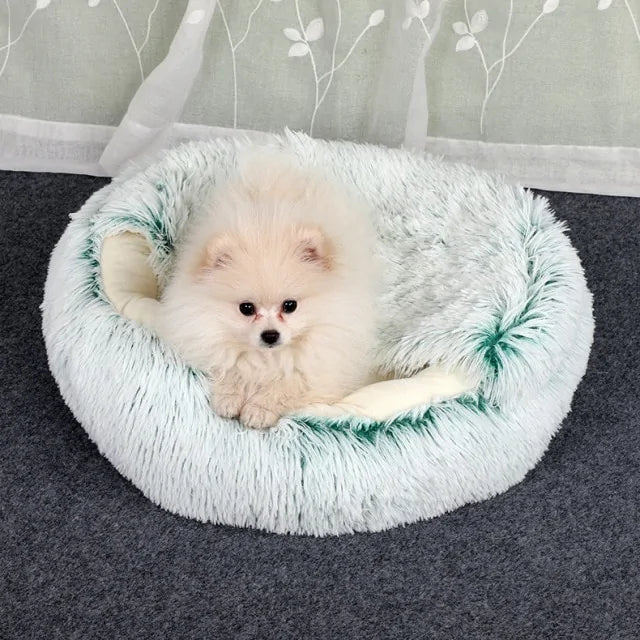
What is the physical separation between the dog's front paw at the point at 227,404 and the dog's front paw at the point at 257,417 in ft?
0.05

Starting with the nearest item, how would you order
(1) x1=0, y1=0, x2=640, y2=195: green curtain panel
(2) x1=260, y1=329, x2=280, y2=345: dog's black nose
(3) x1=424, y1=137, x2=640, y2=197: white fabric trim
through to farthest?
1. (2) x1=260, y1=329, x2=280, y2=345: dog's black nose
2. (1) x1=0, y1=0, x2=640, y2=195: green curtain panel
3. (3) x1=424, y1=137, x2=640, y2=197: white fabric trim

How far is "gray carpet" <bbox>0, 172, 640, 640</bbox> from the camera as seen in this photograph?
164 cm

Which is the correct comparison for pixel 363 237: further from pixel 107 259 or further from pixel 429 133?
pixel 429 133

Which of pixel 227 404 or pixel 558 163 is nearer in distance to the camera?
pixel 227 404

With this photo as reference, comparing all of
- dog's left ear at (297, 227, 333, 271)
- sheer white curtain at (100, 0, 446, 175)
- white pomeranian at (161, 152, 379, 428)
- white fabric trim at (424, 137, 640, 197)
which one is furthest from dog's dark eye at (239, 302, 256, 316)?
white fabric trim at (424, 137, 640, 197)

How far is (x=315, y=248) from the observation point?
5.38 feet

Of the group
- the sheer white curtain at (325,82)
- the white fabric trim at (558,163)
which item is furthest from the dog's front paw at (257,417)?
the white fabric trim at (558,163)

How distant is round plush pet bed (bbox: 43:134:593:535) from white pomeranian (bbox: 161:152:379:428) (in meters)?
0.06

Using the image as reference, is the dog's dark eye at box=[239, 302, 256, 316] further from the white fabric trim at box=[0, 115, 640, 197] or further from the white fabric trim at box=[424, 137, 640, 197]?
the white fabric trim at box=[424, 137, 640, 197]

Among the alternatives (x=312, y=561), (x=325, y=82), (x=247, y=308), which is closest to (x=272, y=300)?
(x=247, y=308)

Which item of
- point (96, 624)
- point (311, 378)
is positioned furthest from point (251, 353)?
point (96, 624)

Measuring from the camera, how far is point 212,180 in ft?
6.81

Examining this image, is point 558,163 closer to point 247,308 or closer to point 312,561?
point 247,308

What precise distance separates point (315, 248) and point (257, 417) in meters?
0.35
